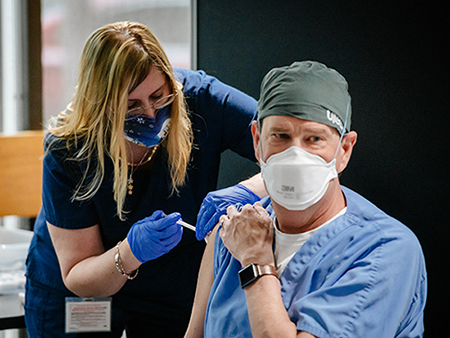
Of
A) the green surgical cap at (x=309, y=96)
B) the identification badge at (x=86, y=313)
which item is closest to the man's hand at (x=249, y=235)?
the green surgical cap at (x=309, y=96)

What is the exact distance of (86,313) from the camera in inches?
78.9

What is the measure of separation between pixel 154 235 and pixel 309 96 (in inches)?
28.6

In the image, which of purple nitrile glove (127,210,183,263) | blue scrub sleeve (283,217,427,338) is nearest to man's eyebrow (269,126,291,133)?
blue scrub sleeve (283,217,427,338)

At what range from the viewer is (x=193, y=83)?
1.92 meters

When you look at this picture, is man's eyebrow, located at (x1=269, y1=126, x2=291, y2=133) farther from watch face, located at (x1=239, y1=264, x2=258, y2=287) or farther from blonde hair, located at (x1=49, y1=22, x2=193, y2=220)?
blonde hair, located at (x1=49, y1=22, x2=193, y2=220)

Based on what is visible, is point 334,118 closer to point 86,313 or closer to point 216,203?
point 216,203

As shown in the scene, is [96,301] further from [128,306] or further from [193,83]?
[193,83]

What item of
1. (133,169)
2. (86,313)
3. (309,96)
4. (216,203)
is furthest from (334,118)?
(86,313)

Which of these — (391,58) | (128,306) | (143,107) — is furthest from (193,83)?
(128,306)

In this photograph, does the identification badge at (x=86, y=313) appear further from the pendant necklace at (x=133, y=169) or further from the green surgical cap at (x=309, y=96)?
the green surgical cap at (x=309, y=96)

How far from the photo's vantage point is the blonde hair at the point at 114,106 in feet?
5.28

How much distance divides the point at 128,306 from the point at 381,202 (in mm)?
1035

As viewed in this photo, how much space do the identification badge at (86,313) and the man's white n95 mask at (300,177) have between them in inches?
43.1

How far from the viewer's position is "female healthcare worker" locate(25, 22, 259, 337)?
5.42 feet
